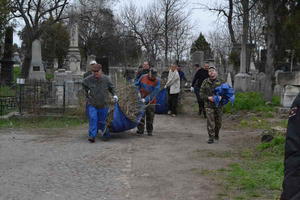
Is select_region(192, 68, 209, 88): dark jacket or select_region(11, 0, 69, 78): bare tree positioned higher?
select_region(11, 0, 69, 78): bare tree

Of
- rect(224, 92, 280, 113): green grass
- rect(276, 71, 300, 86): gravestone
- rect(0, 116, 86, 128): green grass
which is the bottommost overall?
rect(0, 116, 86, 128): green grass

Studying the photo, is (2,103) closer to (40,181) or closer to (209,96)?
(209,96)

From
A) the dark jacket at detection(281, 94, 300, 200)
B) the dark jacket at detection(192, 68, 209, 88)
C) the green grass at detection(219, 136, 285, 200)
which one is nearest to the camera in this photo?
the dark jacket at detection(281, 94, 300, 200)

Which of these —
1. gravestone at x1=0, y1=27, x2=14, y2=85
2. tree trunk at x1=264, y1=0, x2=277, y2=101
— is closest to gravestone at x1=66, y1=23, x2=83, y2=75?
gravestone at x1=0, y1=27, x2=14, y2=85

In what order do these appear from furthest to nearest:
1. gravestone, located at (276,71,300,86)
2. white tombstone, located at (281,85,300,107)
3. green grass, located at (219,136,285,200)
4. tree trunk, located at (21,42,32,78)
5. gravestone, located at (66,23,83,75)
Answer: tree trunk, located at (21,42,32,78), gravestone, located at (66,23,83,75), white tombstone, located at (281,85,300,107), gravestone, located at (276,71,300,86), green grass, located at (219,136,285,200)

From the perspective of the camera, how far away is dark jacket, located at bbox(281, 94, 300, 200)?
→ 279cm

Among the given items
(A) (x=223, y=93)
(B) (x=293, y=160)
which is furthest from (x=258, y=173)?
(B) (x=293, y=160)

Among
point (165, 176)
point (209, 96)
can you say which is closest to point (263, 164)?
point (165, 176)

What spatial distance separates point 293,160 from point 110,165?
5376 millimetres

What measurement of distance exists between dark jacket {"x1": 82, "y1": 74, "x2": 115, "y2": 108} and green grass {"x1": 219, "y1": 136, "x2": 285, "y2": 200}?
3262 mm

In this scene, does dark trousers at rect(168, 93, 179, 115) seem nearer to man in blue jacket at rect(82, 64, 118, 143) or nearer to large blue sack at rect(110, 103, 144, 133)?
large blue sack at rect(110, 103, 144, 133)

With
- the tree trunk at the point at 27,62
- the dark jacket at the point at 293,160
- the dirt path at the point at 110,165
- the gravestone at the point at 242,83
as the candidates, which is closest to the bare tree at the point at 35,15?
the tree trunk at the point at 27,62

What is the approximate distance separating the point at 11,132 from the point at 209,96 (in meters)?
5.11

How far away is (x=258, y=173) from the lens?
23.6ft
